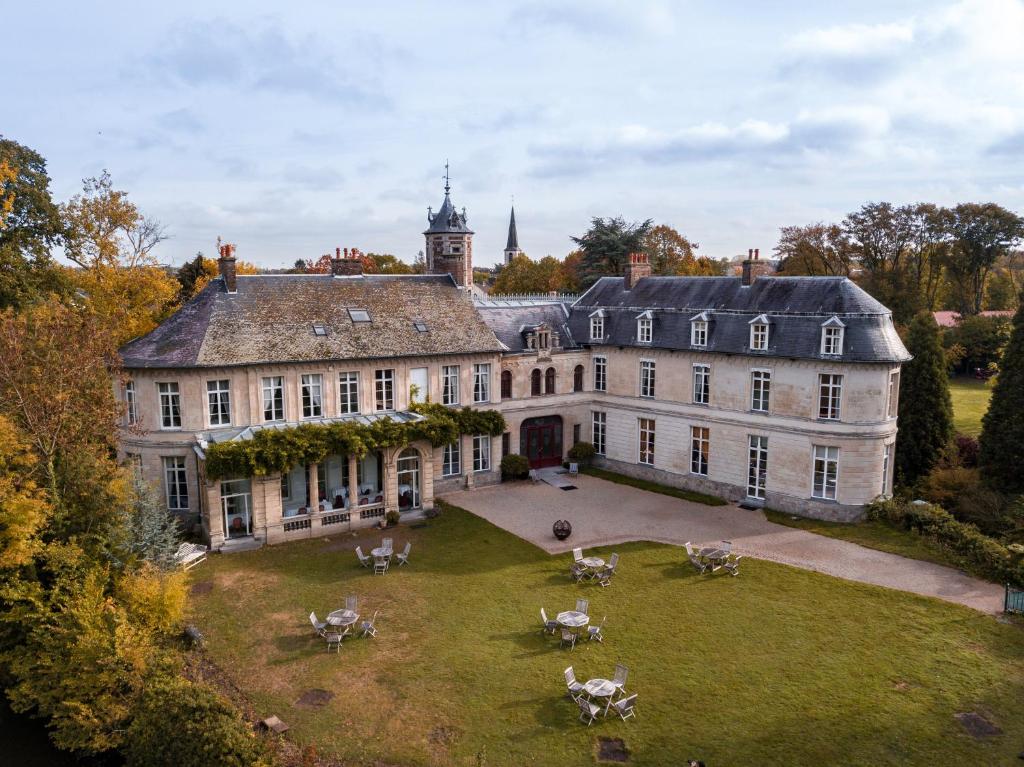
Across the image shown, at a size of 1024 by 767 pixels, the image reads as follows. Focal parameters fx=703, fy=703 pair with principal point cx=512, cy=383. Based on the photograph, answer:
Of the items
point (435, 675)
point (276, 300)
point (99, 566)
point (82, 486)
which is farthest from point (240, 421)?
point (435, 675)

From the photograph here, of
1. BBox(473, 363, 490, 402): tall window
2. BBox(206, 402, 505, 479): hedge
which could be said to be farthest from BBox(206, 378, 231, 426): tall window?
BBox(473, 363, 490, 402): tall window

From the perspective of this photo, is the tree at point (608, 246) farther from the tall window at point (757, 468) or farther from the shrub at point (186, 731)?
the shrub at point (186, 731)

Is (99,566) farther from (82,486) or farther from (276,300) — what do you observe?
(276,300)

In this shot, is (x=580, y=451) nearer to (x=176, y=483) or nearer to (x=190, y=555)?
(x=176, y=483)

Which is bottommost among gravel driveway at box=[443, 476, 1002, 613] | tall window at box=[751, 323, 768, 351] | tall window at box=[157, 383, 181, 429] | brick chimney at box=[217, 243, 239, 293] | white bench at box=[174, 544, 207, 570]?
gravel driveway at box=[443, 476, 1002, 613]

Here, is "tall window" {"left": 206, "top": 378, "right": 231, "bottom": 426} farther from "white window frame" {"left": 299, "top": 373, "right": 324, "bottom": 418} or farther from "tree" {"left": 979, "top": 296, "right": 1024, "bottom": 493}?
"tree" {"left": 979, "top": 296, "right": 1024, "bottom": 493}

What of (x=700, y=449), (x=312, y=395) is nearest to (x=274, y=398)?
(x=312, y=395)
